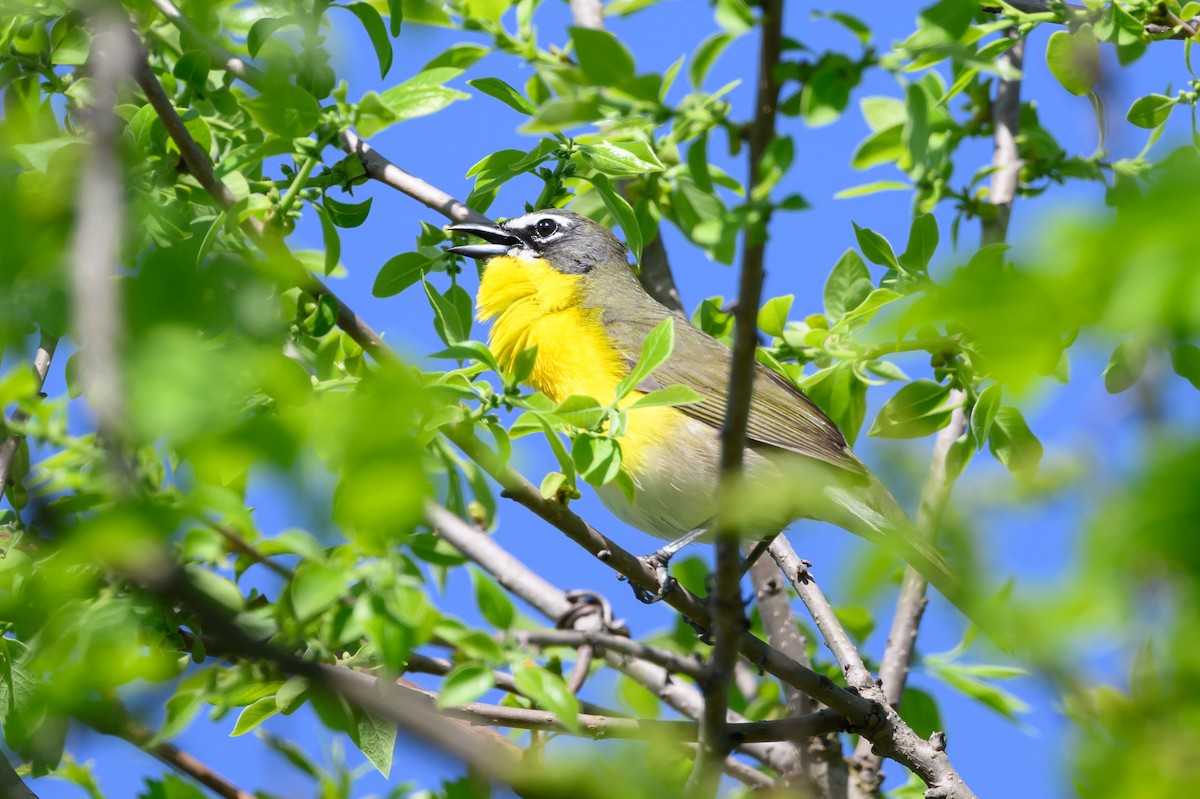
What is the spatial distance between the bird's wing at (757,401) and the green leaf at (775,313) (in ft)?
2.57

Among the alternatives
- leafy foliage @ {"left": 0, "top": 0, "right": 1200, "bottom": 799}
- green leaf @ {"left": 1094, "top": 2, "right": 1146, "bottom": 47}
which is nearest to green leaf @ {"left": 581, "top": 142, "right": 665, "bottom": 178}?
leafy foliage @ {"left": 0, "top": 0, "right": 1200, "bottom": 799}

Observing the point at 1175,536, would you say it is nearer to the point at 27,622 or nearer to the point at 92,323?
the point at 92,323

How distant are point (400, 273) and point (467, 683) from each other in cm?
215

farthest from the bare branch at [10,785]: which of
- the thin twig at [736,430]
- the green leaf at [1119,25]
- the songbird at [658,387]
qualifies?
the green leaf at [1119,25]

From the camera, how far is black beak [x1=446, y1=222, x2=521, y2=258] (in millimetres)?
4984

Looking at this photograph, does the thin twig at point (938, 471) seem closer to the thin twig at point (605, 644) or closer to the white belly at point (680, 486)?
the white belly at point (680, 486)

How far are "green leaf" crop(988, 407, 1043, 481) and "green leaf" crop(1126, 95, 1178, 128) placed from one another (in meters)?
1.08

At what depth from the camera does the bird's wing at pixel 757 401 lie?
5156mm

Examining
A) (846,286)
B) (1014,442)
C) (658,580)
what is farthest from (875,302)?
(658,580)

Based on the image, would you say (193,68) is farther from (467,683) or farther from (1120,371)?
(1120,371)

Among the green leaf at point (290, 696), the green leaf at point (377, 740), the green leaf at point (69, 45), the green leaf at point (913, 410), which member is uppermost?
the green leaf at point (913, 410)

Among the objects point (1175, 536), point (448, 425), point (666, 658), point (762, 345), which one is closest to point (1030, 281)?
point (1175, 536)

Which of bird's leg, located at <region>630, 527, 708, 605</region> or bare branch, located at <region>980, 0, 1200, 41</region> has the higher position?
bare branch, located at <region>980, 0, 1200, 41</region>

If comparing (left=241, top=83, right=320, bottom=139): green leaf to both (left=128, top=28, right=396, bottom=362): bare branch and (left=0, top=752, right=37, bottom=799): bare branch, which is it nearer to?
(left=128, top=28, right=396, bottom=362): bare branch
